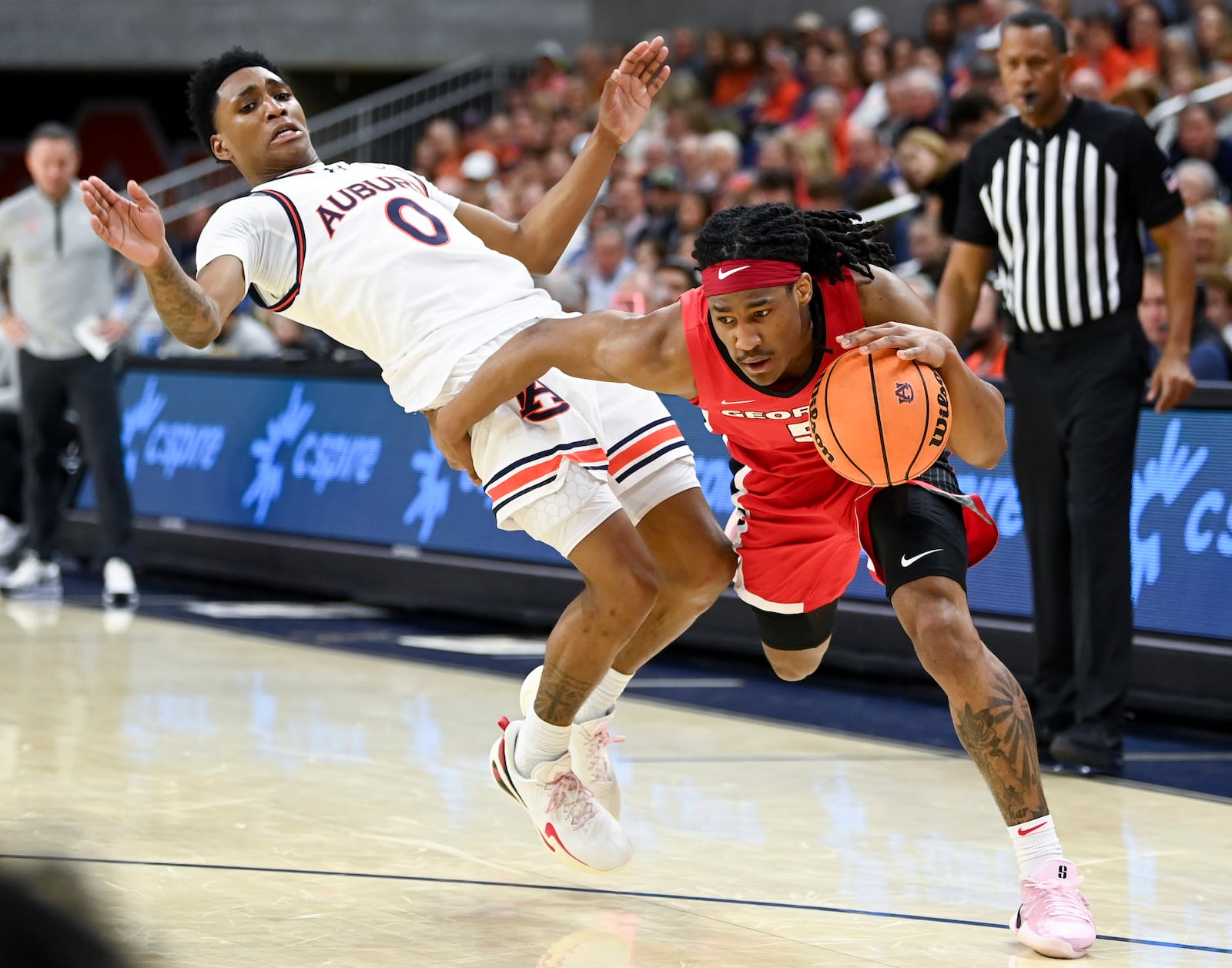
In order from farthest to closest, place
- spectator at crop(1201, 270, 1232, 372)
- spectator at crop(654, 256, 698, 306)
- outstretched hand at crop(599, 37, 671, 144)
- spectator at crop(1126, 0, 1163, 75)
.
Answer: spectator at crop(1126, 0, 1163, 75)
spectator at crop(654, 256, 698, 306)
spectator at crop(1201, 270, 1232, 372)
outstretched hand at crop(599, 37, 671, 144)

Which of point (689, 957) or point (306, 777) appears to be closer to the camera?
point (689, 957)

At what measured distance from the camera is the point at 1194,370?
679 centimetres

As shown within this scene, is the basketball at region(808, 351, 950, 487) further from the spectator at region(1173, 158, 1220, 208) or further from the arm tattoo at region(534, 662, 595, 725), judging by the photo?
the spectator at region(1173, 158, 1220, 208)

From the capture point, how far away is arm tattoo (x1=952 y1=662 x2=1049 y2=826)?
3.57 meters

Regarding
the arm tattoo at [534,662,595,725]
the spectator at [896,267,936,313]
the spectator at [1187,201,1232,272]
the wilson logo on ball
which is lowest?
the arm tattoo at [534,662,595,725]

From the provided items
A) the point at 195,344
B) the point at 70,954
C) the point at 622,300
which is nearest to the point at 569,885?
the point at 195,344

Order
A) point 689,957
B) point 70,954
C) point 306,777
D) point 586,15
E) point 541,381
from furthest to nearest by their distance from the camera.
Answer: point 586,15 < point 306,777 < point 541,381 < point 689,957 < point 70,954

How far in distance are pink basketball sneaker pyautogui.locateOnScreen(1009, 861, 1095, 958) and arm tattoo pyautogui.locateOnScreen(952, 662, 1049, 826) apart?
0.41 ft

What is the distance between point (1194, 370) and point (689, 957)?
427 cm

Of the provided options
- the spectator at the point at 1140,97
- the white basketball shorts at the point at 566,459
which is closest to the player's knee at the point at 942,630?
the white basketball shorts at the point at 566,459

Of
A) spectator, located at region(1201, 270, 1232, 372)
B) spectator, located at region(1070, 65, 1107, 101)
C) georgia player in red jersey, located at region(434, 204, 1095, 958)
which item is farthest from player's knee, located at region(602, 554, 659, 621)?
spectator, located at region(1070, 65, 1107, 101)

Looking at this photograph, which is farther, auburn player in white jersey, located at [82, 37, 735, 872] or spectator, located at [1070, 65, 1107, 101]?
spectator, located at [1070, 65, 1107, 101]

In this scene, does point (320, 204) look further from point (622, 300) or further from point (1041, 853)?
point (1041, 853)

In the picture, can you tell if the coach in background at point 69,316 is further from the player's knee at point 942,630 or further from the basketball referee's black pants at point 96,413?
the player's knee at point 942,630
